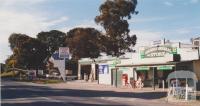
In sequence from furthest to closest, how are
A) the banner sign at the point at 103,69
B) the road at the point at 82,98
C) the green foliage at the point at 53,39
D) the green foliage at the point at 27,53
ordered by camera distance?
the green foliage at the point at 53,39, the green foliage at the point at 27,53, the banner sign at the point at 103,69, the road at the point at 82,98

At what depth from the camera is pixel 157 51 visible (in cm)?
5175

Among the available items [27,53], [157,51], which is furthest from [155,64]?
[27,53]

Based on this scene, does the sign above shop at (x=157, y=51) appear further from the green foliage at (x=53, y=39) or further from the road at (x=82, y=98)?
the green foliage at (x=53, y=39)

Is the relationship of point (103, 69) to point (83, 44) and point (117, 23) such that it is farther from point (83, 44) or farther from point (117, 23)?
point (83, 44)

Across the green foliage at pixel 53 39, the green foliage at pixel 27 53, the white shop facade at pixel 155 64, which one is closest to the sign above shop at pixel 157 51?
the white shop facade at pixel 155 64

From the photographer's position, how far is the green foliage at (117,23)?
3221 inches

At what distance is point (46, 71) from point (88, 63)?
40937 millimetres

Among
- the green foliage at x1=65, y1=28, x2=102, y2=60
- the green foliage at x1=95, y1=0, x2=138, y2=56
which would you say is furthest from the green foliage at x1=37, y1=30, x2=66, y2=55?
the green foliage at x1=95, y1=0, x2=138, y2=56

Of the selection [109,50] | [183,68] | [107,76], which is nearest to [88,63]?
[109,50]

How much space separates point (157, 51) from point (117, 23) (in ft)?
100

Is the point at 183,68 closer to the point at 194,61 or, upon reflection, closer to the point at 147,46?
the point at 194,61

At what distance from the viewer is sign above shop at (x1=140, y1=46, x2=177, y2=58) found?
49.9 metres

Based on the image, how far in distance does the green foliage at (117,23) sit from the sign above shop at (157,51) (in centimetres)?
2780

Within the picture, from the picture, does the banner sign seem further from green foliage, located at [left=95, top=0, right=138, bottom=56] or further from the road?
the road
